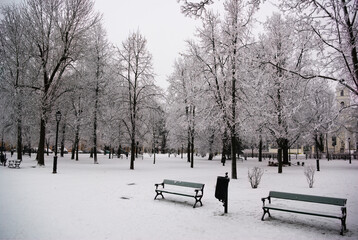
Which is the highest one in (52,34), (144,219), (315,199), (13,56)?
(52,34)

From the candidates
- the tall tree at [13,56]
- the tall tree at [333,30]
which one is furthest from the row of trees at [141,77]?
the tall tree at [333,30]

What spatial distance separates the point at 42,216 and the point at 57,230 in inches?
56.5

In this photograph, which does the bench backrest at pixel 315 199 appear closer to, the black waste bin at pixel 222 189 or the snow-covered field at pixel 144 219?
the snow-covered field at pixel 144 219

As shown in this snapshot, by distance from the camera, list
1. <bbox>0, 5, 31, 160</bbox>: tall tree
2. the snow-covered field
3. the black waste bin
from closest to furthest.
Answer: the snow-covered field, the black waste bin, <bbox>0, 5, 31, 160</bbox>: tall tree

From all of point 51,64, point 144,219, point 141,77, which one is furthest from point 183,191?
point 51,64

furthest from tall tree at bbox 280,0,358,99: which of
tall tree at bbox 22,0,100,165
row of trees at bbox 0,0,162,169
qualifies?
tall tree at bbox 22,0,100,165

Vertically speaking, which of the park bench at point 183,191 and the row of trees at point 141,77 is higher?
the row of trees at point 141,77

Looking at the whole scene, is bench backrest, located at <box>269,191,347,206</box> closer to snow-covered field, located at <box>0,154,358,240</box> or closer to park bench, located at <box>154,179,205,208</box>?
snow-covered field, located at <box>0,154,358,240</box>

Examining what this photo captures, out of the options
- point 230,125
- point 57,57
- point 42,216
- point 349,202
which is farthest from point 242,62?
point 57,57

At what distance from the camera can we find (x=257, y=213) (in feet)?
25.6

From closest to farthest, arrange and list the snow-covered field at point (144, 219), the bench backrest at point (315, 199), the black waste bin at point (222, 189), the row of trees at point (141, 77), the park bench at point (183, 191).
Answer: the snow-covered field at point (144, 219), the bench backrest at point (315, 199), the black waste bin at point (222, 189), the park bench at point (183, 191), the row of trees at point (141, 77)

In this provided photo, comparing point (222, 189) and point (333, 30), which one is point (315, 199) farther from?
point (333, 30)

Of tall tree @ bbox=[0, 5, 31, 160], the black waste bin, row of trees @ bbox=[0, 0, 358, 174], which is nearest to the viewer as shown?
the black waste bin

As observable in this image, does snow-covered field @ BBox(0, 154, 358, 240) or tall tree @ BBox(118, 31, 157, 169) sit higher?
tall tree @ BBox(118, 31, 157, 169)
